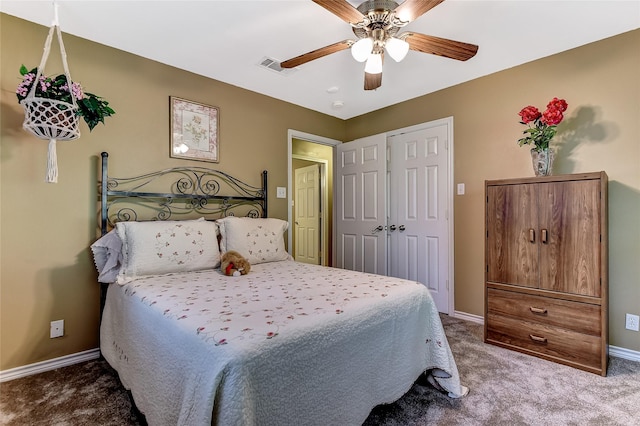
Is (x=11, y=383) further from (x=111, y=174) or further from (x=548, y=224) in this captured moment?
(x=548, y=224)

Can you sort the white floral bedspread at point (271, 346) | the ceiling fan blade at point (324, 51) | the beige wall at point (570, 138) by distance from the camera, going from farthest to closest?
1. the beige wall at point (570, 138)
2. the ceiling fan blade at point (324, 51)
3. the white floral bedspread at point (271, 346)

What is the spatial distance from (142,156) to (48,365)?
1.70 meters

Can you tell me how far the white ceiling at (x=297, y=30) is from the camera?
206 centimetres

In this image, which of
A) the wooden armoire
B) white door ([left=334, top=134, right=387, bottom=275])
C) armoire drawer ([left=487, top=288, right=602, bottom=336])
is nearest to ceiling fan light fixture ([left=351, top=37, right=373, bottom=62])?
the wooden armoire

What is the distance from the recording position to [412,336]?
176 cm

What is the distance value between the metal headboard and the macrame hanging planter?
0.43m

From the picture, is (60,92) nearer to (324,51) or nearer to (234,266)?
(234,266)

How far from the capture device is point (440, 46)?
195cm

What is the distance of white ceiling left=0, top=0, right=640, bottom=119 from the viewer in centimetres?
206

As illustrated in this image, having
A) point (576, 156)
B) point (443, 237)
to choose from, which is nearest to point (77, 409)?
point (443, 237)

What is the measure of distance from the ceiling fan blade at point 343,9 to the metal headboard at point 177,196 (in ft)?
6.42

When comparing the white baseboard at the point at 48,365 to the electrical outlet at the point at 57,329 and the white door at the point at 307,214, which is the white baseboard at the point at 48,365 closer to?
the electrical outlet at the point at 57,329

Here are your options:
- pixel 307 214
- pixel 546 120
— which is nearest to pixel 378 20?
pixel 546 120

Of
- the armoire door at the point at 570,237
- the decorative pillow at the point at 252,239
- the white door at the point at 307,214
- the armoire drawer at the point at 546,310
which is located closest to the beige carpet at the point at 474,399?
the armoire drawer at the point at 546,310
